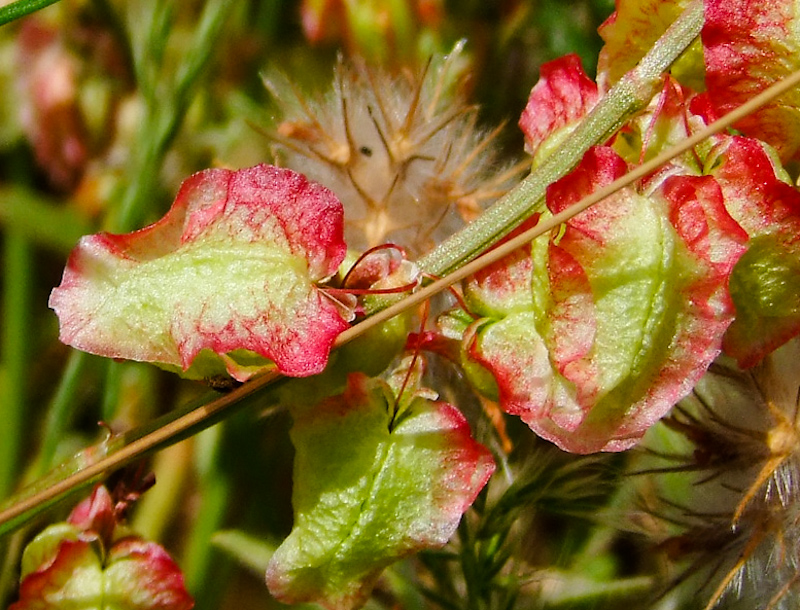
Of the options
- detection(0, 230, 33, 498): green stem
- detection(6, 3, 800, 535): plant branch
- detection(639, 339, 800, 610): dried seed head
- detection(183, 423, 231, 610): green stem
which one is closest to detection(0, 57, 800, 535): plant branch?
detection(6, 3, 800, 535): plant branch

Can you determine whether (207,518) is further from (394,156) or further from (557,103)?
(557,103)

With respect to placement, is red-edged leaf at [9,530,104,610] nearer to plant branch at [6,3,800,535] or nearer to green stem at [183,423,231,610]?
plant branch at [6,3,800,535]

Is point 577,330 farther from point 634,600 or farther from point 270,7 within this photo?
point 270,7

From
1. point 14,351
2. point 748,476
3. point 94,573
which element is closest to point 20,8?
point 94,573

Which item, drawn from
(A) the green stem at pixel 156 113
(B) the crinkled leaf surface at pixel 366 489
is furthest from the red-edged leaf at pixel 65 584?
(A) the green stem at pixel 156 113

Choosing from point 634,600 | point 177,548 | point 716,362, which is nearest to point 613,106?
point 716,362

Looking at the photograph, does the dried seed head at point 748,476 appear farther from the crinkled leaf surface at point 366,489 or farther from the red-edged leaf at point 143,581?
the red-edged leaf at point 143,581
